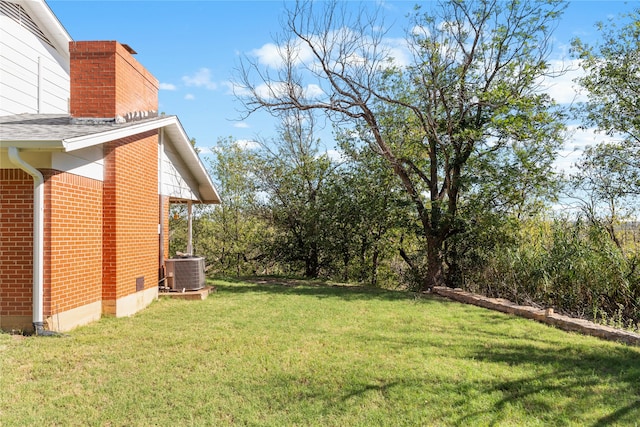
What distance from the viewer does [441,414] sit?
397cm

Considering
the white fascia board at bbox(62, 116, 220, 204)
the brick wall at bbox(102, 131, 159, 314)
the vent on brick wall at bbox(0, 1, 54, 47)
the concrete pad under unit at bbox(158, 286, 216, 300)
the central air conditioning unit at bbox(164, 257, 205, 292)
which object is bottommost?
the concrete pad under unit at bbox(158, 286, 216, 300)

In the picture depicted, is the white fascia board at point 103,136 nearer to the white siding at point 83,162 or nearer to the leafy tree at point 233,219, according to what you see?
the white siding at point 83,162

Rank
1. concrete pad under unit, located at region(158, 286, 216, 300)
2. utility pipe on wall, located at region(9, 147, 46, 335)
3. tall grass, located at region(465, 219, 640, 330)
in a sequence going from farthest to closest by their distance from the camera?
concrete pad under unit, located at region(158, 286, 216, 300) < tall grass, located at region(465, 219, 640, 330) < utility pipe on wall, located at region(9, 147, 46, 335)

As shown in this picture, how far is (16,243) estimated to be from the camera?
20.6ft

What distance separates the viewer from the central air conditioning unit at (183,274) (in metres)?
10.2

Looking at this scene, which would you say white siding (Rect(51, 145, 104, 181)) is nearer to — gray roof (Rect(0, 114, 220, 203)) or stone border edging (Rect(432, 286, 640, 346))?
gray roof (Rect(0, 114, 220, 203))

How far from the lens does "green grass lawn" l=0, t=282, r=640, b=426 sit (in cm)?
393

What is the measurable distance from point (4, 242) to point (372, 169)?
35.9ft

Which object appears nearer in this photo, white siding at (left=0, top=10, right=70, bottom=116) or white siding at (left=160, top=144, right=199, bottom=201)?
white siding at (left=0, top=10, right=70, bottom=116)

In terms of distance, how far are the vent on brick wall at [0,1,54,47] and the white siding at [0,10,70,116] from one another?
11 centimetres

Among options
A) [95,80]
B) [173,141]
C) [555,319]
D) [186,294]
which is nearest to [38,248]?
[95,80]

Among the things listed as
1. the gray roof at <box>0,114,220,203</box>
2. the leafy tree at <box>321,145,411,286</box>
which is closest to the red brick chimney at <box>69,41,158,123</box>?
the gray roof at <box>0,114,220,203</box>

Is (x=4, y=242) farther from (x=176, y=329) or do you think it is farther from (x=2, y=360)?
(x=176, y=329)

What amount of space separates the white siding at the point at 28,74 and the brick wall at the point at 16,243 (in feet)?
11.8
